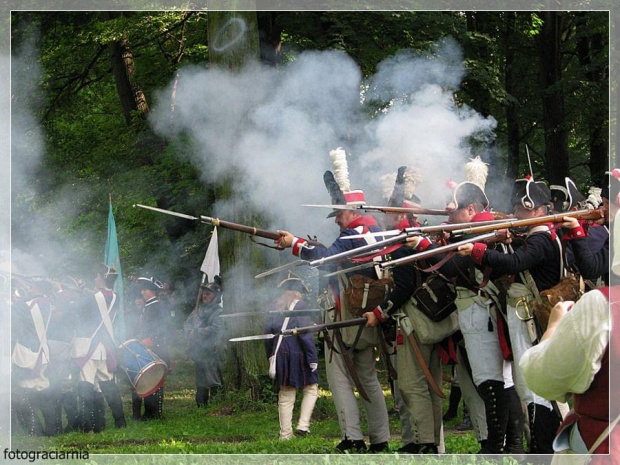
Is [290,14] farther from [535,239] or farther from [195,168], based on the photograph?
[535,239]

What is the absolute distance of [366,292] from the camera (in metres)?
6.88

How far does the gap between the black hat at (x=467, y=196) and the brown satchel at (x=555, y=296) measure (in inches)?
31.5

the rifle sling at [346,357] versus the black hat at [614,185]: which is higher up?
the black hat at [614,185]

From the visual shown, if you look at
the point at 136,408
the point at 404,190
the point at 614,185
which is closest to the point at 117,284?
the point at 136,408

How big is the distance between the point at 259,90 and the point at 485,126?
10.2 ft

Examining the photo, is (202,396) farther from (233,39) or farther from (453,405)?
(233,39)

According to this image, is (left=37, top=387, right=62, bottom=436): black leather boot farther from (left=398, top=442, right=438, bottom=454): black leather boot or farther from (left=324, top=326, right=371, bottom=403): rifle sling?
(left=398, top=442, right=438, bottom=454): black leather boot

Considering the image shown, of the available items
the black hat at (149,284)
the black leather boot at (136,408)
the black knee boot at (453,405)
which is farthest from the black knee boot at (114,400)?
the black knee boot at (453,405)

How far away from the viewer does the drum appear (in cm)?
923

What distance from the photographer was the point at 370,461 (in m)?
5.57

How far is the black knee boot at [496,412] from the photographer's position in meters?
6.03

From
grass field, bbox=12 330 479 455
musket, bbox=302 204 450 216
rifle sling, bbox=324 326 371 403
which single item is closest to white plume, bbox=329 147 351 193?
musket, bbox=302 204 450 216

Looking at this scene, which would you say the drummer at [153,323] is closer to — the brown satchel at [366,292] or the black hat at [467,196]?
the brown satchel at [366,292]

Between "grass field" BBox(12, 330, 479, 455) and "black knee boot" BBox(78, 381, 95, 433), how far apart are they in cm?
24
